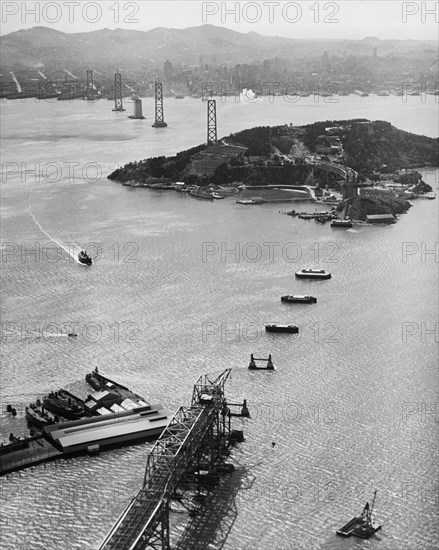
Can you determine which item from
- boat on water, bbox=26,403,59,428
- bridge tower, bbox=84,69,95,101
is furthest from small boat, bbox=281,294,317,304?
bridge tower, bbox=84,69,95,101

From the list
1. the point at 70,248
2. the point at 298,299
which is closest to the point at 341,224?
the point at 70,248

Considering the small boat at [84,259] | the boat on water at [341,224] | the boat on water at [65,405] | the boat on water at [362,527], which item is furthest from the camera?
the boat on water at [341,224]

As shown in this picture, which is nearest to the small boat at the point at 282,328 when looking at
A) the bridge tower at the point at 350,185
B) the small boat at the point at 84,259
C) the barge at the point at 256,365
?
the barge at the point at 256,365

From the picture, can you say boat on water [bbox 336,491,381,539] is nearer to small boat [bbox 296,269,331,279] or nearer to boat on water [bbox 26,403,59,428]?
boat on water [bbox 26,403,59,428]

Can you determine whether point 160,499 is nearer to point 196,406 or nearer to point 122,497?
point 122,497

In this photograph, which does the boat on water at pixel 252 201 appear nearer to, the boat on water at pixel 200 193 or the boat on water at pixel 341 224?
the boat on water at pixel 200 193

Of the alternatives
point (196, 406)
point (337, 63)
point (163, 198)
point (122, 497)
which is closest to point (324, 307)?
point (196, 406)

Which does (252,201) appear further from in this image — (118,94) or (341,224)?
(118,94)

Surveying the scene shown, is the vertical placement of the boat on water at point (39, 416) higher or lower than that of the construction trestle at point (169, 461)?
lower
